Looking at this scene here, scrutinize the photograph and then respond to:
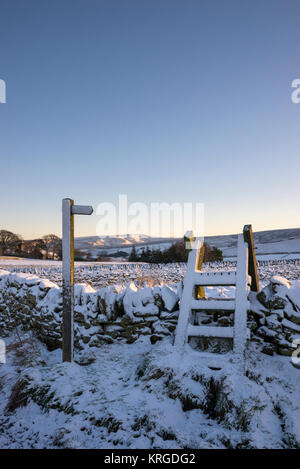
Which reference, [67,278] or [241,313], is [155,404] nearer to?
[241,313]

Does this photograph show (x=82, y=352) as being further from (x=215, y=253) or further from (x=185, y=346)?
(x=215, y=253)

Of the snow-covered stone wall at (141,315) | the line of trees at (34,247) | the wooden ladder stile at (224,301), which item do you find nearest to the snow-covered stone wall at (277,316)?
the snow-covered stone wall at (141,315)

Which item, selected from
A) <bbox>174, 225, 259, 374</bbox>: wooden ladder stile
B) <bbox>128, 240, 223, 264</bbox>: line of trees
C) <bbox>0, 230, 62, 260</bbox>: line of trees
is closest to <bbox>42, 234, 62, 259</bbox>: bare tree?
<bbox>0, 230, 62, 260</bbox>: line of trees

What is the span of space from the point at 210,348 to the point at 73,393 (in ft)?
6.19

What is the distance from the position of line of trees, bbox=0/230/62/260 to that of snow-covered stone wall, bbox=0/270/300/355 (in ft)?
96.9

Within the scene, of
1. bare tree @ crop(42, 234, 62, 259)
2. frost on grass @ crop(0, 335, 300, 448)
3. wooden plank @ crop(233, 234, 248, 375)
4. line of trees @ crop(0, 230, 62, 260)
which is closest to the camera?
frost on grass @ crop(0, 335, 300, 448)

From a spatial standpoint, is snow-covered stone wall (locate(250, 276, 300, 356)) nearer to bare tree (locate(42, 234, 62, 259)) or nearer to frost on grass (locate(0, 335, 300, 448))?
frost on grass (locate(0, 335, 300, 448))

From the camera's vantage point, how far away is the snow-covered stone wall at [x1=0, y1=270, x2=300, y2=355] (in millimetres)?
3914

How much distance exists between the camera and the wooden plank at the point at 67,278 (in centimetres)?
398

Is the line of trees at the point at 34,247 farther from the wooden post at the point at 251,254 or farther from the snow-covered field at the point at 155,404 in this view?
the wooden post at the point at 251,254

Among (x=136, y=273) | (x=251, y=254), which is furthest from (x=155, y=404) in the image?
(x=136, y=273)

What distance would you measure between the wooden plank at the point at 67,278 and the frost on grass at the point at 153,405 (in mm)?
316

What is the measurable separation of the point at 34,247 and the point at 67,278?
33036mm
